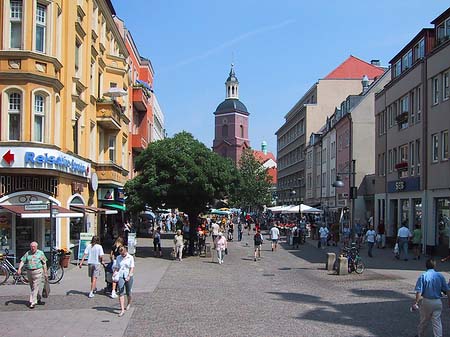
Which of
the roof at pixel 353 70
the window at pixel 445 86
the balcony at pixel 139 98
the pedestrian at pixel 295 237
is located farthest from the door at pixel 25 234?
the roof at pixel 353 70

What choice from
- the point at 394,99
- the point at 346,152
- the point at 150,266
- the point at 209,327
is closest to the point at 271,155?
the point at 346,152

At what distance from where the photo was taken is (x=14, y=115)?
22.8 metres

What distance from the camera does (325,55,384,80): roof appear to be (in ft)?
265

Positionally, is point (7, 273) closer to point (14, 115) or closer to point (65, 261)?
point (65, 261)

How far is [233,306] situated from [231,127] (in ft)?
478

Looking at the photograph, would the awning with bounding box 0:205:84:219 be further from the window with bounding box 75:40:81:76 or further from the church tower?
the church tower

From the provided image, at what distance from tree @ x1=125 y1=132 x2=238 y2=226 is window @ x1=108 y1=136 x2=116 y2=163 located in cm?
407

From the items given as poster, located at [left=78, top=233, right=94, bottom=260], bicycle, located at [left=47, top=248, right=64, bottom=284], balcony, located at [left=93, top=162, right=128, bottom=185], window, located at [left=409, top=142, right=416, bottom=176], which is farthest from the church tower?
bicycle, located at [left=47, top=248, right=64, bottom=284]

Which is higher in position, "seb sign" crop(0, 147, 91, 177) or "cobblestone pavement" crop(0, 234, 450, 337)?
"seb sign" crop(0, 147, 91, 177)

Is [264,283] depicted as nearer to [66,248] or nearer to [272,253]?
[66,248]

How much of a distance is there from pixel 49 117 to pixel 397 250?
16640mm

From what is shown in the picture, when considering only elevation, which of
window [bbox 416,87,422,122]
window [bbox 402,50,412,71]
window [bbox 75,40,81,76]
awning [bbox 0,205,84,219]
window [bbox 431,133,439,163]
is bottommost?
awning [bbox 0,205,84,219]

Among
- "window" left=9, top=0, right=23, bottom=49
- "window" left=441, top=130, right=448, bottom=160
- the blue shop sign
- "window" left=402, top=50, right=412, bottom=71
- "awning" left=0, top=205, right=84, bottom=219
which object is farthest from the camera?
"window" left=402, top=50, right=412, bottom=71

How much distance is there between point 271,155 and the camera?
197375 millimetres
